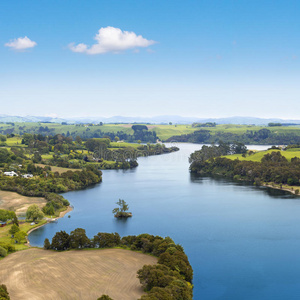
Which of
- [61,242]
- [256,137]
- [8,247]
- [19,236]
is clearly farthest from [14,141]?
[256,137]

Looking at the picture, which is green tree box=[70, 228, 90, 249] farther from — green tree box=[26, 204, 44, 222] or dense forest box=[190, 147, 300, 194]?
dense forest box=[190, 147, 300, 194]

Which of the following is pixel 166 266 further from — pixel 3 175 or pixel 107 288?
pixel 3 175

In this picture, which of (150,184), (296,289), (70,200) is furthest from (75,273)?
(150,184)

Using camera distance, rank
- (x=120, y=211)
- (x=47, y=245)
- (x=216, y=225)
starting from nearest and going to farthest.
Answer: (x=47, y=245) → (x=216, y=225) → (x=120, y=211)

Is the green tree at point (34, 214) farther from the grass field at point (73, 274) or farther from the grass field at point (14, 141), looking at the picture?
the grass field at point (14, 141)

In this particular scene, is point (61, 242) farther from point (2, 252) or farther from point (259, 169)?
point (259, 169)

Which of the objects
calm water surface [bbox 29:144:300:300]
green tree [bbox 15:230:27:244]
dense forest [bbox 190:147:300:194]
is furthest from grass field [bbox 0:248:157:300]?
dense forest [bbox 190:147:300:194]
